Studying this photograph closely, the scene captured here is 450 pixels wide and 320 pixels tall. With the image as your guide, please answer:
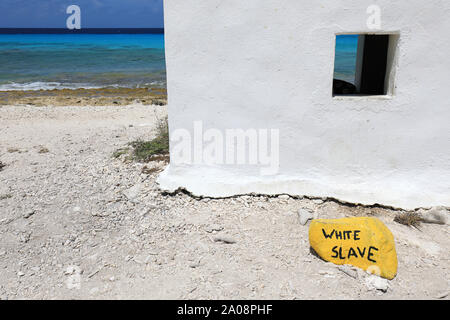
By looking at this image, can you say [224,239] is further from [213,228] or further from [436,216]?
[436,216]

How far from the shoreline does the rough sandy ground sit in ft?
28.2

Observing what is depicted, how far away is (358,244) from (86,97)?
14.8 m

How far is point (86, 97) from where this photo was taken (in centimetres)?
1580

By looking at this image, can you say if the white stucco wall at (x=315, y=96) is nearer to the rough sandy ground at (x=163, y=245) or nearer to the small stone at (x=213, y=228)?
the rough sandy ground at (x=163, y=245)

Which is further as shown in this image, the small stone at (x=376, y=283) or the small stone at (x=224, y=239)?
the small stone at (x=224, y=239)

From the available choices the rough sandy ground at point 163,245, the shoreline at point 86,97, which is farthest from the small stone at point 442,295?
the shoreline at point 86,97

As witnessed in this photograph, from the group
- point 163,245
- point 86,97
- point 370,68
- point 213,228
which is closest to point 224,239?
point 213,228

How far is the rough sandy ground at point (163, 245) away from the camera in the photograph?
3.43 metres

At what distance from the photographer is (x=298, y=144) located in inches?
182

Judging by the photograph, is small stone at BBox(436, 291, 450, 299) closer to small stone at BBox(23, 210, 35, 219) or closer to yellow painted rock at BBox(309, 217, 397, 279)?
yellow painted rock at BBox(309, 217, 397, 279)

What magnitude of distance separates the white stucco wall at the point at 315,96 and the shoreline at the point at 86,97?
964 cm

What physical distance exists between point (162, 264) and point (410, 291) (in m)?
2.46

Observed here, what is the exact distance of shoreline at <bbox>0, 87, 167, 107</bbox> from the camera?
14141 mm

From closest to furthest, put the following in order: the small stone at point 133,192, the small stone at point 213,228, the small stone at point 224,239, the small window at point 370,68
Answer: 1. the small stone at point 224,239
2. the small stone at point 213,228
3. the small stone at point 133,192
4. the small window at point 370,68
